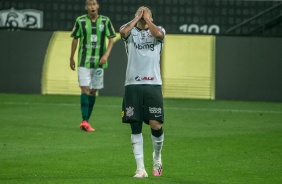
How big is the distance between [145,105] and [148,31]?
0.84m

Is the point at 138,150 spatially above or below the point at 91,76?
below

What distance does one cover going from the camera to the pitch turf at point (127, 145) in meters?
11.2

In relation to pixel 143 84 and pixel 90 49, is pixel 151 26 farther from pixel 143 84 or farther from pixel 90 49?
pixel 90 49

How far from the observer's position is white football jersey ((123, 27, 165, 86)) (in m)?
11.2

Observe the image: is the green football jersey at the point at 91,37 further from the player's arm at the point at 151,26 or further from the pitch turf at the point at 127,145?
the player's arm at the point at 151,26

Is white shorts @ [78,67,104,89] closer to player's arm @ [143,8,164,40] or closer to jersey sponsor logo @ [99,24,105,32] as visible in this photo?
jersey sponsor logo @ [99,24,105,32]

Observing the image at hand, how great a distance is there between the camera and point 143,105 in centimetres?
1119

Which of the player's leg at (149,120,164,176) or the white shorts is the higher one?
the white shorts

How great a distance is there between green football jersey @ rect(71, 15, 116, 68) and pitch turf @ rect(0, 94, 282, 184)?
1152 mm

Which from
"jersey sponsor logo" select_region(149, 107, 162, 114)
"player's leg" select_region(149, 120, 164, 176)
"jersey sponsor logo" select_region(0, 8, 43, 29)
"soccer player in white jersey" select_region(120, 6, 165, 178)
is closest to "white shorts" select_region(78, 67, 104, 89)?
"soccer player in white jersey" select_region(120, 6, 165, 178)

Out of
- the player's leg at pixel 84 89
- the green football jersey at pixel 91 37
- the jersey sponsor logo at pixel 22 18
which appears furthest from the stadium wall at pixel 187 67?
the player's leg at pixel 84 89

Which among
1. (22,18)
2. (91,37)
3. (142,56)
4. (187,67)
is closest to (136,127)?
(142,56)

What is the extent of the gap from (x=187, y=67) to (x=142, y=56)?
12494 millimetres

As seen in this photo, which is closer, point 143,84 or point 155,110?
point 155,110
